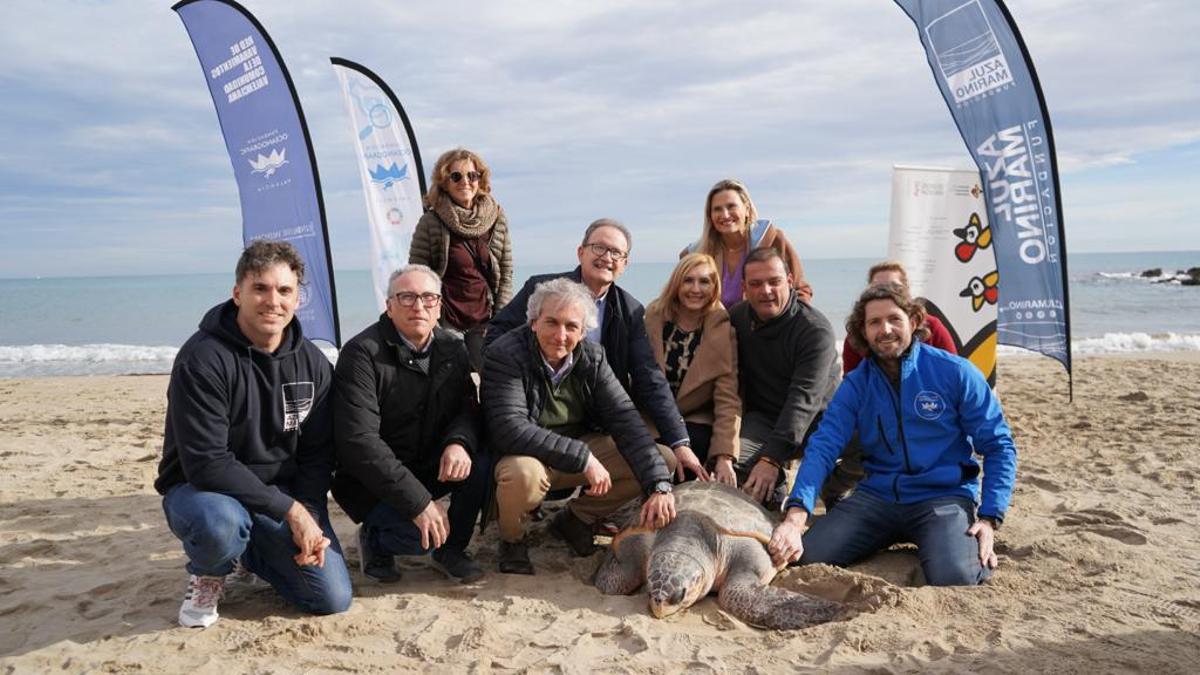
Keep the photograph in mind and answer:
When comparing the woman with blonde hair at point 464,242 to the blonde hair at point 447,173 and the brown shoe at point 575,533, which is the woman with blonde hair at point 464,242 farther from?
the brown shoe at point 575,533

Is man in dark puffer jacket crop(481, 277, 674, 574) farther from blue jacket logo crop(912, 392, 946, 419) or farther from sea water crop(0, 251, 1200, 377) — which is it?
sea water crop(0, 251, 1200, 377)

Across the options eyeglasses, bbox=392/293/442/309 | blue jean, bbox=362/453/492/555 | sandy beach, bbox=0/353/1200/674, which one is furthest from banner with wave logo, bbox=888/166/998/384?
eyeglasses, bbox=392/293/442/309

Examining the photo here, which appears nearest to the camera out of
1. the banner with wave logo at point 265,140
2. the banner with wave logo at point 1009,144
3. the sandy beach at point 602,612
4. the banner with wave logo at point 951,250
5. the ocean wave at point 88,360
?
the sandy beach at point 602,612

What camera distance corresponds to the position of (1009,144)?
5.21 meters

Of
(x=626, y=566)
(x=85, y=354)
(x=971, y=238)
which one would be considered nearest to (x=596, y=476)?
(x=626, y=566)

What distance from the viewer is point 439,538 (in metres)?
2.75

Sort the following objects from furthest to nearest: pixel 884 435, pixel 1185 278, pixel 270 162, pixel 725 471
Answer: pixel 1185 278, pixel 270 162, pixel 725 471, pixel 884 435

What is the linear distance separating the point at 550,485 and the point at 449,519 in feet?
1.39

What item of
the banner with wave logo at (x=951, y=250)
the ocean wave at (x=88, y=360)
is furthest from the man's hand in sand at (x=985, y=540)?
the ocean wave at (x=88, y=360)

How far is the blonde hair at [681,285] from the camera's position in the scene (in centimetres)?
350

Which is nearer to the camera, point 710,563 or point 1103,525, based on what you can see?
point 710,563

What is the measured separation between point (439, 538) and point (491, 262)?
1.83m

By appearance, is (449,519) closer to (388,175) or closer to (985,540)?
(985,540)

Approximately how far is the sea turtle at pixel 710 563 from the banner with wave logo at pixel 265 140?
3457 mm
